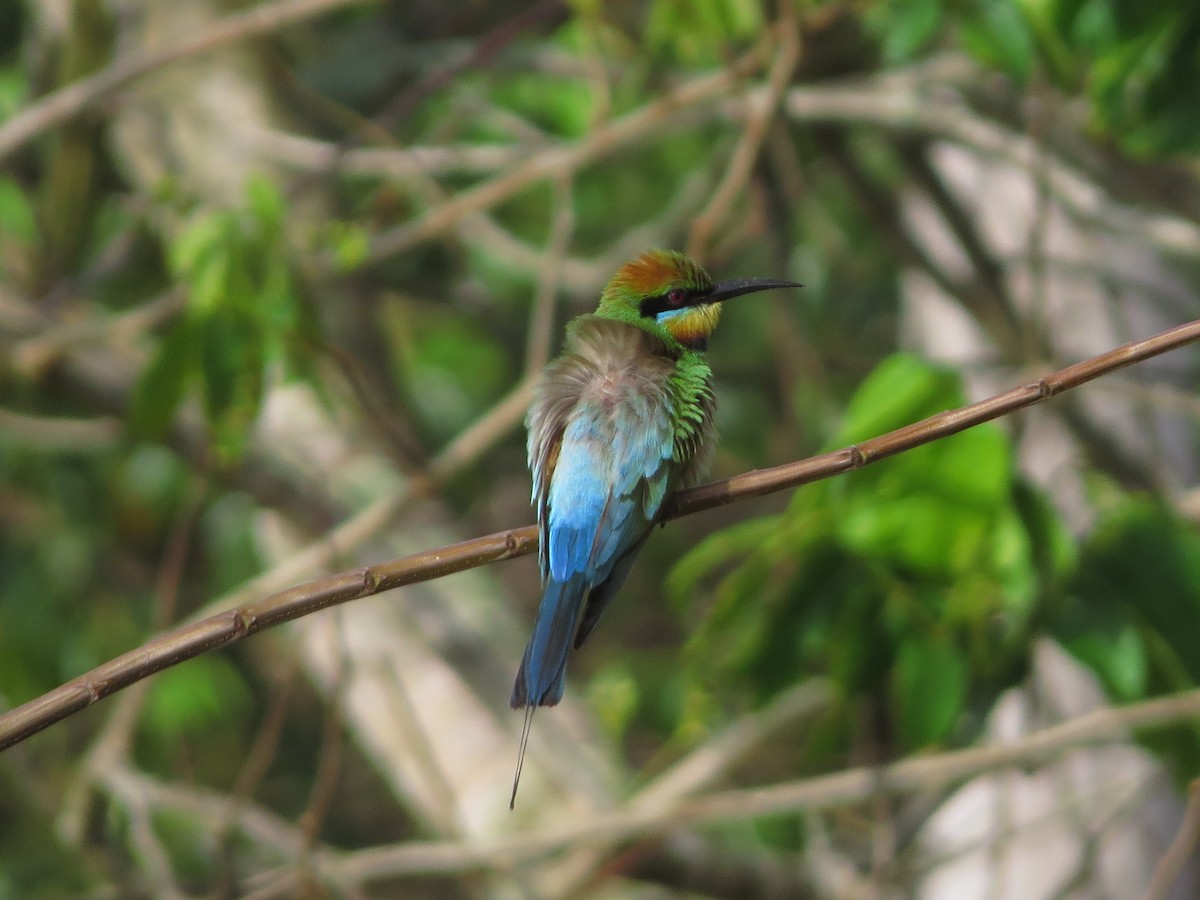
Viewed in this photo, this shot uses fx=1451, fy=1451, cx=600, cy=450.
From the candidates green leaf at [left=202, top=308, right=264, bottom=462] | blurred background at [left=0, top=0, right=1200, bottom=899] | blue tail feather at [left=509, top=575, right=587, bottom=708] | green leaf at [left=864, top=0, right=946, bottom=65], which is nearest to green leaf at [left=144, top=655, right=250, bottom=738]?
blurred background at [left=0, top=0, right=1200, bottom=899]

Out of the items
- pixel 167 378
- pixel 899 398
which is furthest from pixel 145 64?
pixel 899 398

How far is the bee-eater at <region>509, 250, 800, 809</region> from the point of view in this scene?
198 centimetres

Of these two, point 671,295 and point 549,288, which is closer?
point 671,295

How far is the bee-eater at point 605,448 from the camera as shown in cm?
198

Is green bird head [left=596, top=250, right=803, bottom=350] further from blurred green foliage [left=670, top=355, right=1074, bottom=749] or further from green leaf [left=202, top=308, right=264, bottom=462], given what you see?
green leaf [left=202, top=308, right=264, bottom=462]

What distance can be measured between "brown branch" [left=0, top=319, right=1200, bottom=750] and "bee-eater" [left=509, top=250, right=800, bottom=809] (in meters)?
0.37

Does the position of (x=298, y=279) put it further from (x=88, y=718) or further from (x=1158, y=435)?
(x=88, y=718)

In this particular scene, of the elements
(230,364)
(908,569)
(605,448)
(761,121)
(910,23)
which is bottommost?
(908,569)

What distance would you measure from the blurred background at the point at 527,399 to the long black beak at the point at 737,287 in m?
0.24

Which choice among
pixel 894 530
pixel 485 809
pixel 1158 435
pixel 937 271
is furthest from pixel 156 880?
pixel 1158 435

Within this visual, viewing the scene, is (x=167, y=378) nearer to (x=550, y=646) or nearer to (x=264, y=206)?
(x=264, y=206)

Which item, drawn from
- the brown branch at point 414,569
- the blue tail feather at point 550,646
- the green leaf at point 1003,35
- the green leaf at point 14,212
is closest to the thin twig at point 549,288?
the green leaf at point 1003,35

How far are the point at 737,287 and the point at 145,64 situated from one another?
1.72 metres

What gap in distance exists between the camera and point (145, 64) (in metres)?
3.34
